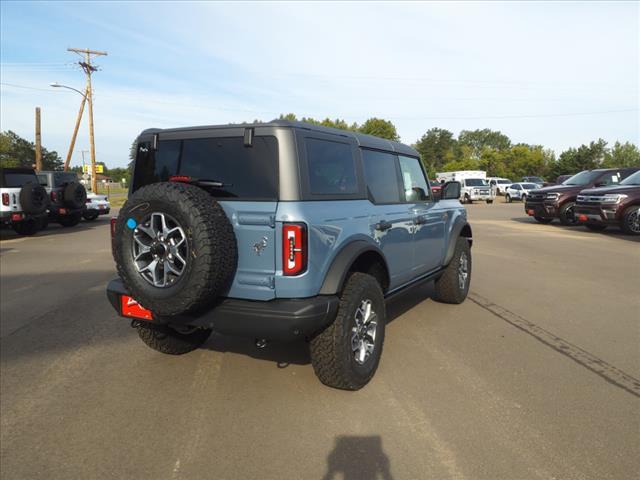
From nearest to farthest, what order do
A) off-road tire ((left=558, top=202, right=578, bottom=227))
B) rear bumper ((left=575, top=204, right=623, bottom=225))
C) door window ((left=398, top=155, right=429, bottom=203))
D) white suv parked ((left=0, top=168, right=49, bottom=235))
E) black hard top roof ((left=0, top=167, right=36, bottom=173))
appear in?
1. door window ((left=398, top=155, right=429, bottom=203))
2. rear bumper ((left=575, top=204, right=623, bottom=225))
3. white suv parked ((left=0, top=168, right=49, bottom=235))
4. black hard top roof ((left=0, top=167, right=36, bottom=173))
5. off-road tire ((left=558, top=202, right=578, bottom=227))

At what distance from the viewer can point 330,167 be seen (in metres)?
3.54

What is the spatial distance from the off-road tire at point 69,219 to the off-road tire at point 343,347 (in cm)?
1617

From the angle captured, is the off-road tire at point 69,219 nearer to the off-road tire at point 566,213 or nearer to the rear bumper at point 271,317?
the rear bumper at point 271,317

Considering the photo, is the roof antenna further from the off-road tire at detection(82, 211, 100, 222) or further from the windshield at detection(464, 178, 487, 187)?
the windshield at detection(464, 178, 487, 187)

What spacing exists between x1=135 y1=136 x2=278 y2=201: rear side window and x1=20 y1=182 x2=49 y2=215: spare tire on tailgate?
37.5 feet

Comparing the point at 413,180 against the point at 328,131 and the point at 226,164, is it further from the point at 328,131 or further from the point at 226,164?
the point at 226,164

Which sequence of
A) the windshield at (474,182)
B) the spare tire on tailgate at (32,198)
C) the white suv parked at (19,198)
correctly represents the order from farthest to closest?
1. the windshield at (474,182)
2. the spare tire on tailgate at (32,198)
3. the white suv parked at (19,198)

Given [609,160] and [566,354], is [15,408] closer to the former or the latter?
[566,354]

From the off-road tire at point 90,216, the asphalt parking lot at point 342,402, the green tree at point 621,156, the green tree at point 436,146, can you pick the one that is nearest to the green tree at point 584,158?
the green tree at point 621,156

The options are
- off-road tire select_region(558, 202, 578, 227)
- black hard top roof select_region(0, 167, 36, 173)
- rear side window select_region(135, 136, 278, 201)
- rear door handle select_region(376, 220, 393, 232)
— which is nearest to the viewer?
rear side window select_region(135, 136, 278, 201)

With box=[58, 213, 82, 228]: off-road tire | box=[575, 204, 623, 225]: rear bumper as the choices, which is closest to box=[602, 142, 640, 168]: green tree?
box=[575, 204, 623, 225]: rear bumper

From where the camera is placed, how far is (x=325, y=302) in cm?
310

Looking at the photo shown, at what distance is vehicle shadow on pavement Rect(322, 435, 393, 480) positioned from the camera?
2.50 m

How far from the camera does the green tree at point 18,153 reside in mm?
57256
